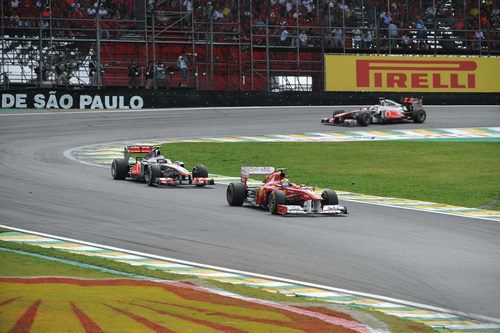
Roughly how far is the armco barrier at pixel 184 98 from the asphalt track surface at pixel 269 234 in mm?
12915

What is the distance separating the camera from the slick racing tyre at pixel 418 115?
38.3 meters

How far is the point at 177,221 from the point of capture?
15.0m

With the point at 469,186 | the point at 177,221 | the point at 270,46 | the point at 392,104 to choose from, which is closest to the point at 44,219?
the point at 177,221

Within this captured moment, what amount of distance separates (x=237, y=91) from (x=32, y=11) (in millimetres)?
10848

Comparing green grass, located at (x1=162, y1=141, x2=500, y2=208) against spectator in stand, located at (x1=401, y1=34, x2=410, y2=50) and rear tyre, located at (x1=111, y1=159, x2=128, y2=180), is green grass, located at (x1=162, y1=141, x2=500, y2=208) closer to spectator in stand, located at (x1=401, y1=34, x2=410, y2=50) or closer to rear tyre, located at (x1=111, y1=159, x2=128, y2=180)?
rear tyre, located at (x1=111, y1=159, x2=128, y2=180)

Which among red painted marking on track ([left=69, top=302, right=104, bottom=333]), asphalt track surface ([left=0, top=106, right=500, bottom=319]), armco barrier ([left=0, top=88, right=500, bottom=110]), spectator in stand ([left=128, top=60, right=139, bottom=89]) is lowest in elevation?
asphalt track surface ([left=0, top=106, right=500, bottom=319])

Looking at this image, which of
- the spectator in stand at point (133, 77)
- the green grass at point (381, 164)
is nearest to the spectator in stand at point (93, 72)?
the spectator in stand at point (133, 77)

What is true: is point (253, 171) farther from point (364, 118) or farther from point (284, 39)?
point (284, 39)

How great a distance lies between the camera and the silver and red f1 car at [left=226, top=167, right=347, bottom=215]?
52.4 ft

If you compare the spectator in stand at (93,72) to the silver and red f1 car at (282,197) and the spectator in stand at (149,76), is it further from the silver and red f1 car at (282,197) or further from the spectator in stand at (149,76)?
the silver and red f1 car at (282,197)

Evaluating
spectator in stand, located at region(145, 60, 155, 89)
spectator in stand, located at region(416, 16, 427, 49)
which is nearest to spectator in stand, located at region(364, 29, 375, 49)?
spectator in stand, located at region(416, 16, 427, 49)

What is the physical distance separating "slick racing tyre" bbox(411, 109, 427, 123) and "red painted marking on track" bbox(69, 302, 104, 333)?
3204 centimetres

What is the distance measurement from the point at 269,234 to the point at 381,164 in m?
13.6

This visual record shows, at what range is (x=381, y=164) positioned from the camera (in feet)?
87.8
